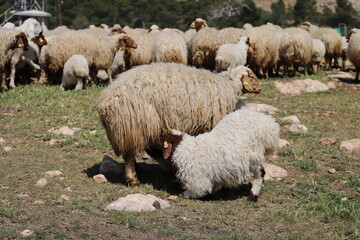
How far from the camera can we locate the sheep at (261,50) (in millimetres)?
15711

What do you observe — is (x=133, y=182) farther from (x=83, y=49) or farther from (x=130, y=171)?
(x=83, y=49)

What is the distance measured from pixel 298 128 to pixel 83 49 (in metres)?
7.01

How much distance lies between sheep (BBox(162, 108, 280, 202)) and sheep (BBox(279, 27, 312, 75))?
427 inches

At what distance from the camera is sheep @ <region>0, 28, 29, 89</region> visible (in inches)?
492

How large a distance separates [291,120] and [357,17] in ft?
123

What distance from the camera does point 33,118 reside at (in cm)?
962

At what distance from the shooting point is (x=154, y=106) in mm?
5988

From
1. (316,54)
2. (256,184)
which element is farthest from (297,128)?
(316,54)

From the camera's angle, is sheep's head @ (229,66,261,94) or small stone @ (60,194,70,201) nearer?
small stone @ (60,194,70,201)

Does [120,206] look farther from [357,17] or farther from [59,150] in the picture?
[357,17]

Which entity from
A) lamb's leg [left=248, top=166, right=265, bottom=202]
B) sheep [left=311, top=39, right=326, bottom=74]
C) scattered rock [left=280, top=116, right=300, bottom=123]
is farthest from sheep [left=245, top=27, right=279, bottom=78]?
lamb's leg [left=248, top=166, right=265, bottom=202]

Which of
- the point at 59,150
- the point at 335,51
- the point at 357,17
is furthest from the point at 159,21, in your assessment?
the point at 59,150

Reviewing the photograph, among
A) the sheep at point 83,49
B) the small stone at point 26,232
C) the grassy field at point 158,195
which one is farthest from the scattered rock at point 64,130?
the sheep at point 83,49

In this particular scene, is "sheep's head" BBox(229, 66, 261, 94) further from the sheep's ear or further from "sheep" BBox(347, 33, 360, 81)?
"sheep" BBox(347, 33, 360, 81)
